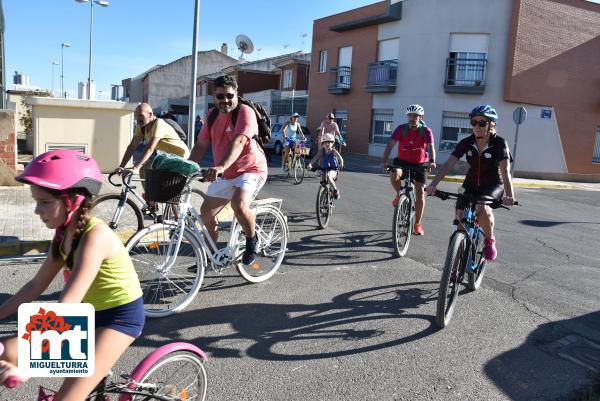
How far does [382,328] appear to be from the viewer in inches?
167

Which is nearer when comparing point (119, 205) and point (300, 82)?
point (119, 205)

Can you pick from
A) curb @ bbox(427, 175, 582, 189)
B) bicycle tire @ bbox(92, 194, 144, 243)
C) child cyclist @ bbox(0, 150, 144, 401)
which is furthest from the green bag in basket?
curb @ bbox(427, 175, 582, 189)

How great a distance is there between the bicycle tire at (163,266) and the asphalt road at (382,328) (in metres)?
0.17

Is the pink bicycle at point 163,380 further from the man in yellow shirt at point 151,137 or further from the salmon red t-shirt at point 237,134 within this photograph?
the man in yellow shirt at point 151,137

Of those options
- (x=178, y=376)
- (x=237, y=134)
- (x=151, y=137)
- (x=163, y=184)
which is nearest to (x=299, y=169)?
(x=151, y=137)

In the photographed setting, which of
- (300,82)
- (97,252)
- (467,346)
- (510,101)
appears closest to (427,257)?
(467,346)

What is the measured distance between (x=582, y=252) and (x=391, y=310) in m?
4.50

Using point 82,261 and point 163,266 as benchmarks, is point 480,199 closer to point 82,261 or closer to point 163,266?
point 163,266

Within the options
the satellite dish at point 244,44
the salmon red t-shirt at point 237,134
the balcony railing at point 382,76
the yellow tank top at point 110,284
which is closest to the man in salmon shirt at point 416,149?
the salmon red t-shirt at point 237,134

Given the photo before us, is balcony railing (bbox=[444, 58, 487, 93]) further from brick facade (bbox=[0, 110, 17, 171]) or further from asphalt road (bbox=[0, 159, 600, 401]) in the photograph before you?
brick facade (bbox=[0, 110, 17, 171])

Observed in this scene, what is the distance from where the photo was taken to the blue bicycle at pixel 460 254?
4.14m

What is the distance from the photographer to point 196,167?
13.4 feet

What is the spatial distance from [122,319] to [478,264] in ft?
13.1

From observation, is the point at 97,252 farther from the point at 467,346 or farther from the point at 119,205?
the point at 119,205
